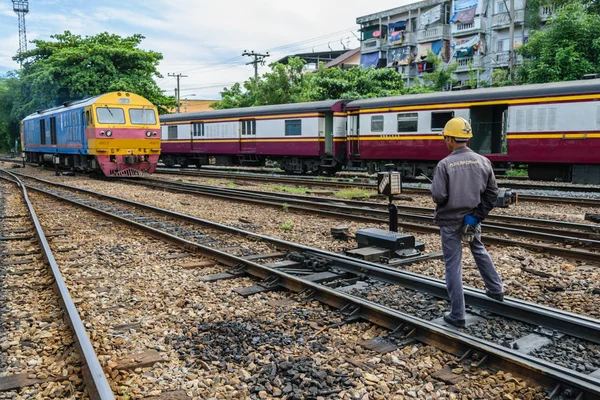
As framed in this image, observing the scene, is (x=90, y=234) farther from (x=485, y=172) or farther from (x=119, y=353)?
(x=485, y=172)

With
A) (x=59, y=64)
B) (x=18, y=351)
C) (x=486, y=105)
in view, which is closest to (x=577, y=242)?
(x=18, y=351)

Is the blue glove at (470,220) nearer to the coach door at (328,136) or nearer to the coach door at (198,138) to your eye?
the coach door at (328,136)

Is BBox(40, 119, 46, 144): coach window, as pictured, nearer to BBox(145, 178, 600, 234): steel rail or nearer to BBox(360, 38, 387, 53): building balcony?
BBox(145, 178, 600, 234): steel rail

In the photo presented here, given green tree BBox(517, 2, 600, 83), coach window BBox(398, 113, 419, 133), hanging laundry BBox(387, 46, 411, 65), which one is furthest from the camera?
hanging laundry BBox(387, 46, 411, 65)

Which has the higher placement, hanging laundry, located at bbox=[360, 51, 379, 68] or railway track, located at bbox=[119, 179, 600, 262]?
hanging laundry, located at bbox=[360, 51, 379, 68]

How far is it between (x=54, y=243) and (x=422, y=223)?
594cm

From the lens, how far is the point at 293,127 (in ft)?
70.7

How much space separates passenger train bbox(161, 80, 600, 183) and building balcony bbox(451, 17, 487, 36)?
20.4 m

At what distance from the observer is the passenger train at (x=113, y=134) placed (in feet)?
59.3

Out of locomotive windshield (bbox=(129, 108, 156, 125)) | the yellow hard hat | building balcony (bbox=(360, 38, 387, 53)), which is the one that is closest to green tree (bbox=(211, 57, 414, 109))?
building balcony (bbox=(360, 38, 387, 53))

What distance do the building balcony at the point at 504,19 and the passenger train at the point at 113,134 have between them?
25522 mm

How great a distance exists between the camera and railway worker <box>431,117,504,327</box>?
4027 millimetres

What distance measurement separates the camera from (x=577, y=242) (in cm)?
727

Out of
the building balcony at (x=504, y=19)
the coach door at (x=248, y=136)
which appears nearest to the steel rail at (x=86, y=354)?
the coach door at (x=248, y=136)
